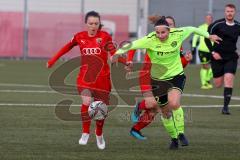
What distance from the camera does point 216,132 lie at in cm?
1525

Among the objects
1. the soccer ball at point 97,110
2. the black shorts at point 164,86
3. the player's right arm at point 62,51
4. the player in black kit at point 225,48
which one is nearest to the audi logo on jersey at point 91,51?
the player's right arm at point 62,51

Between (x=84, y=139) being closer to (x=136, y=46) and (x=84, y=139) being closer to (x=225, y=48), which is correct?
(x=136, y=46)

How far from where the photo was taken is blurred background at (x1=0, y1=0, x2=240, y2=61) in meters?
49.1

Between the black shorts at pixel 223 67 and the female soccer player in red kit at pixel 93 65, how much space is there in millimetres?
6238

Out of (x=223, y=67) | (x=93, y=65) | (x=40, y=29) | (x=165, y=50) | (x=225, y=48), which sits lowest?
(x=40, y=29)

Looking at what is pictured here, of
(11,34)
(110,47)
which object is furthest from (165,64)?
(11,34)

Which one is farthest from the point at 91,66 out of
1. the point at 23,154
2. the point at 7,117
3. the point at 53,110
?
the point at 53,110

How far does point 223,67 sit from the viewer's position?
1953cm

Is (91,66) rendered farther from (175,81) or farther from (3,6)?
(3,6)

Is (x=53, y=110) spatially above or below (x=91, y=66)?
below

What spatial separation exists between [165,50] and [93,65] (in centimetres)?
115

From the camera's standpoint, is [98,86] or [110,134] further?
[110,134]

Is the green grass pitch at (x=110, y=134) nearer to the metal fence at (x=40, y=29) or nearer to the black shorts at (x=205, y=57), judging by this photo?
the black shorts at (x=205, y=57)

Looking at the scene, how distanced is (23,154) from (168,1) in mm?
39641
